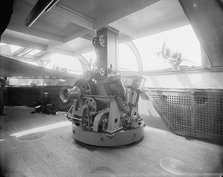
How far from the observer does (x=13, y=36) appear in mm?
4922

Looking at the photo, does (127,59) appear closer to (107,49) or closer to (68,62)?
(107,49)

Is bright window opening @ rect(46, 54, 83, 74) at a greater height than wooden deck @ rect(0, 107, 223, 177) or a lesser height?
greater

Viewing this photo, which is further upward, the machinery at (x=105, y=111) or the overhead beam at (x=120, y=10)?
the overhead beam at (x=120, y=10)

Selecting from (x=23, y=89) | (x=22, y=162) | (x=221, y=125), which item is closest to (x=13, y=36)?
(x=23, y=89)

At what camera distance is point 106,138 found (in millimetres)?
2023

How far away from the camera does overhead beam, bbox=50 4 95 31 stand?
2.85 meters

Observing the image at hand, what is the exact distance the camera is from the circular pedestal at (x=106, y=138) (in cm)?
202

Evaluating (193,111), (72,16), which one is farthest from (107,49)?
(193,111)

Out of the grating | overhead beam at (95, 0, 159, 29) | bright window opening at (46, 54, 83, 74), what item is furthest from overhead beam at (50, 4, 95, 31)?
bright window opening at (46, 54, 83, 74)

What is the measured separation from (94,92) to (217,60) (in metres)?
2.70

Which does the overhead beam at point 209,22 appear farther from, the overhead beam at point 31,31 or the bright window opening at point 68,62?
the bright window opening at point 68,62

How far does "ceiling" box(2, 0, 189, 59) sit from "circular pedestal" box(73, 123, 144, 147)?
2533 millimetres

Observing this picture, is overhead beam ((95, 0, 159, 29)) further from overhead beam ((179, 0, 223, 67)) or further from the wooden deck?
the wooden deck

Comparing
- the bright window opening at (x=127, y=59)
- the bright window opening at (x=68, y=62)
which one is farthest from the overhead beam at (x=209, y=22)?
the bright window opening at (x=68, y=62)
